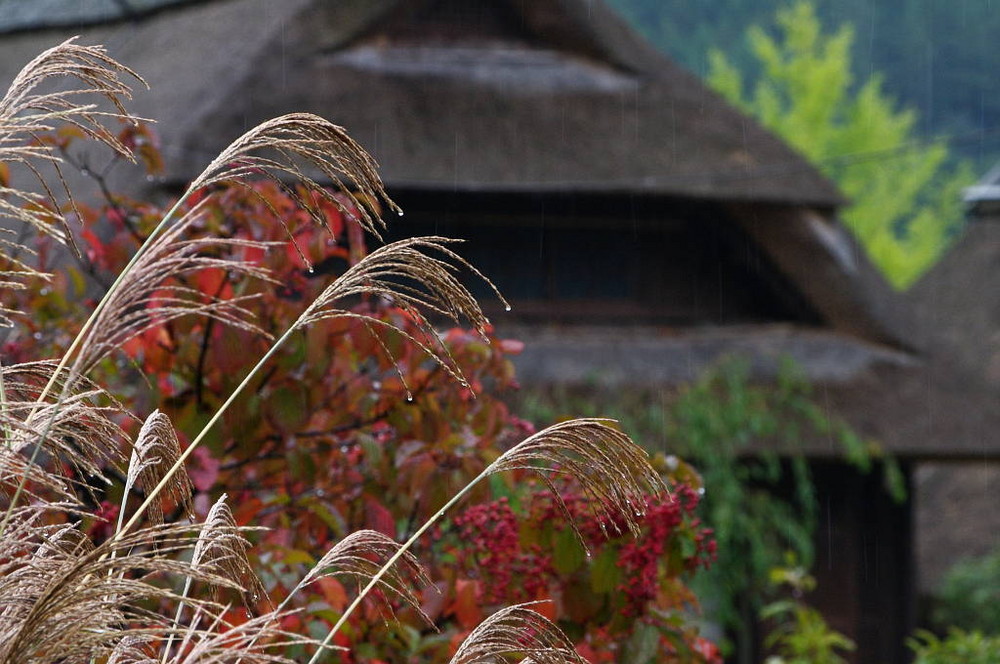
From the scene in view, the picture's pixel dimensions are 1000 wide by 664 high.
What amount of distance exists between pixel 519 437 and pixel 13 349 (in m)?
1.13

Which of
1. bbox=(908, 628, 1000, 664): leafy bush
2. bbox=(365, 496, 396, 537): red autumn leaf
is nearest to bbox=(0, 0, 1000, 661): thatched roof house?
bbox=(908, 628, 1000, 664): leafy bush

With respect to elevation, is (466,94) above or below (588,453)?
below

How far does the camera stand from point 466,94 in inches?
348

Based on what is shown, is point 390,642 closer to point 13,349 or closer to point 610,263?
point 13,349

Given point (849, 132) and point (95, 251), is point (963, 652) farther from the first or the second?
point (849, 132)

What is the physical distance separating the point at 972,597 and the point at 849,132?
14.5m

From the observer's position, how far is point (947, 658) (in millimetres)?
4555

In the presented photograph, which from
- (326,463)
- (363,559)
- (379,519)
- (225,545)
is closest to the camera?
(225,545)

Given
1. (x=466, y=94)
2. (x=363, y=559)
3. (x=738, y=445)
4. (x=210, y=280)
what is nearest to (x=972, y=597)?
(x=738, y=445)

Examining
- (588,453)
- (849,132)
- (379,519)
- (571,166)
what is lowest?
(849,132)

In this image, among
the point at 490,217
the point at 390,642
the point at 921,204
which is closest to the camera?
the point at 390,642

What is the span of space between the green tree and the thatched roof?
37.3ft

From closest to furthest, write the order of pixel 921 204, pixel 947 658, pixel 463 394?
pixel 463 394 → pixel 947 658 → pixel 921 204

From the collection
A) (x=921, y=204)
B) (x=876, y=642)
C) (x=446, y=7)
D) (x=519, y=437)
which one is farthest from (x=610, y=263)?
(x=921, y=204)
